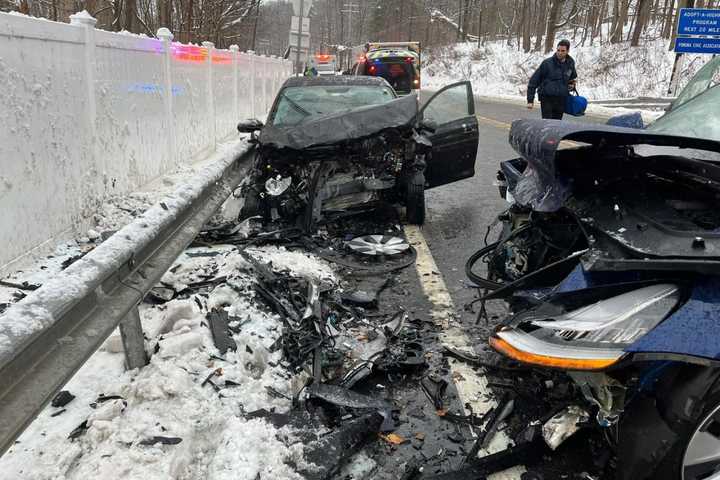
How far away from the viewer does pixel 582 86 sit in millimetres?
34188

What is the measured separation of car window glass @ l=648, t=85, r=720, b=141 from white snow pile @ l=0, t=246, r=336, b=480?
2.95 meters

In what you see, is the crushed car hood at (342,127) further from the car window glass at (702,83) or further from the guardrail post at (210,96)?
the guardrail post at (210,96)

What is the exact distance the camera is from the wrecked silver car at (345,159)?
5.47 metres

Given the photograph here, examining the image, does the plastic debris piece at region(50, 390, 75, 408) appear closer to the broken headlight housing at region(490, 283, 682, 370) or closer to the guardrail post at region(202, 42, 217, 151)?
the broken headlight housing at region(490, 283, 682, 370)

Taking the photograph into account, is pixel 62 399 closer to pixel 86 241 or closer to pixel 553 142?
pixel 553 142

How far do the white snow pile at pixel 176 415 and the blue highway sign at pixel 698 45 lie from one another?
21824 millimetres

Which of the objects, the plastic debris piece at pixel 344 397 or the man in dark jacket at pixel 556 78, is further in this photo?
the man in dark jacket at pixel 556 78

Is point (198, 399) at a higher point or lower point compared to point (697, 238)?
lower

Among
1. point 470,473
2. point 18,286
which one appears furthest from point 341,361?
point 18,286

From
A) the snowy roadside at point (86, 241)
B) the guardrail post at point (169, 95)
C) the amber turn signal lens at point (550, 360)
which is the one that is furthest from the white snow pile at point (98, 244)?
the amber turn signal lens at point (550, 360)

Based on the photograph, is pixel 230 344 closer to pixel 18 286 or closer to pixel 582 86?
pixel 18 286

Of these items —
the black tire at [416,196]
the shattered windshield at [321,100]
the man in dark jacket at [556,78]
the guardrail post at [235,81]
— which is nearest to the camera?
the black tire at [416,196]

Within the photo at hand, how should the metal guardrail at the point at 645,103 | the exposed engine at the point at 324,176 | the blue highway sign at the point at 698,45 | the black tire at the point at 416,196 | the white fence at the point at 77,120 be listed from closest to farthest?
the white fence at the point at 77,120, the exposed engine at the point at 324,176, the black tire at the point at 416,196, the blue highway sign at the point at 698,45, the metal guardrail at the point at 645,103

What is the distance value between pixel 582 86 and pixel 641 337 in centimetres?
3609
